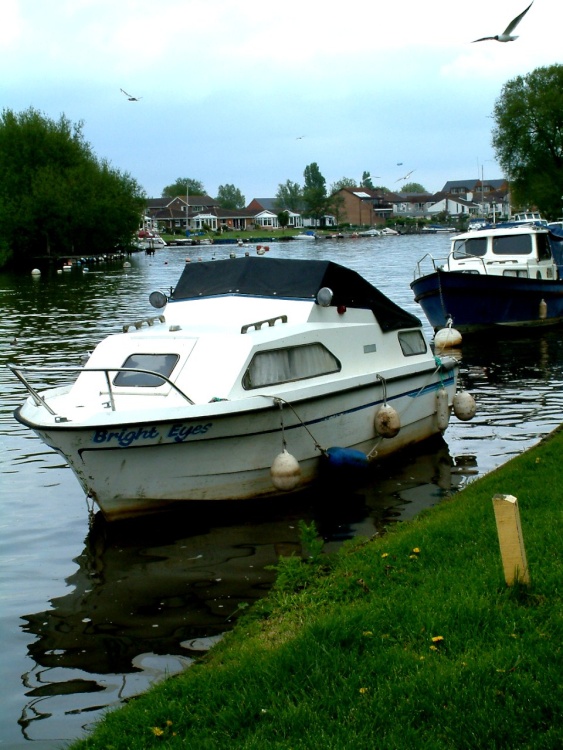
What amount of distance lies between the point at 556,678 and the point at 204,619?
14.1 feet

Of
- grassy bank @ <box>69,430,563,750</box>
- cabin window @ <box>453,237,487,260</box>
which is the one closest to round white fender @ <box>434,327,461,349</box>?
grassy bank @ <box>69,430,563,750</box>

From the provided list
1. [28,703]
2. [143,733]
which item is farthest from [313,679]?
[28,703]

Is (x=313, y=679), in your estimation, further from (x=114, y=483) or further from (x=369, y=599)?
(x=114, y=483)

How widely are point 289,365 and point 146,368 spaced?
1.86 metres

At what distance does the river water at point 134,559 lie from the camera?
307 inches

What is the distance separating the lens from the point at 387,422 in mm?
13461

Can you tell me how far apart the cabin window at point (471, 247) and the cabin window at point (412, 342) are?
16304 mm

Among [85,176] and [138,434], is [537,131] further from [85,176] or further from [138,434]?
[138,434]

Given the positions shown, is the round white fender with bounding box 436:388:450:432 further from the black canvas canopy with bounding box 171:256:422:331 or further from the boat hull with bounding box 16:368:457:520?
the boat hull with bounding box 16:368:457:520

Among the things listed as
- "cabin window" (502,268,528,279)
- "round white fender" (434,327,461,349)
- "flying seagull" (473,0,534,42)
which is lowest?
"round white fender" (434,327,461,349)

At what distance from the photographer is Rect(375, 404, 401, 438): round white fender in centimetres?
1347

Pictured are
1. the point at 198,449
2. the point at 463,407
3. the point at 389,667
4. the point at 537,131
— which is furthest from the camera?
the point at 537,131

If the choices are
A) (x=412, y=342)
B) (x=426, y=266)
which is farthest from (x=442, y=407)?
(x=426, y=266)

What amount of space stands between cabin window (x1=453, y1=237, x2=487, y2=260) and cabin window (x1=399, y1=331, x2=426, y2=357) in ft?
53.5
